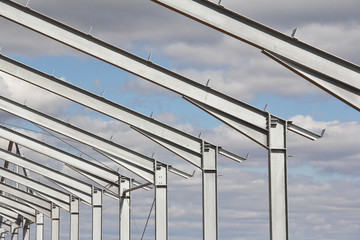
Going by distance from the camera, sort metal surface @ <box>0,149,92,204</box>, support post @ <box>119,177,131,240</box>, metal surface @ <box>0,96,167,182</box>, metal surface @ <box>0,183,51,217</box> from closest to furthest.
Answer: metal surface @ <box>0,96,167,182</box> < support post @ <box>119,177,131,240</box> < metal surface @ <box>0,149,92,204</box> < metal surface @ <box>0,183,51,217</box>

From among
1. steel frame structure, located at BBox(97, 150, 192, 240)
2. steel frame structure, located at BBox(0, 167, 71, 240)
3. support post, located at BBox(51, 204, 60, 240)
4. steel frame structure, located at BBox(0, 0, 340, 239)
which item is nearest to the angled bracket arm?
steel frame structure, located at BBox(0, 0, 340, 239)

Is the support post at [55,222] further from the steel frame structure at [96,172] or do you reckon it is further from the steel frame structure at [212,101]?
the steel frame structure at [212,101]

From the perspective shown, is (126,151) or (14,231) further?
(14,231)

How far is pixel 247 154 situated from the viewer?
1006 inches

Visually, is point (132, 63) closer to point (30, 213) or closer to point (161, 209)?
point (161, 209)

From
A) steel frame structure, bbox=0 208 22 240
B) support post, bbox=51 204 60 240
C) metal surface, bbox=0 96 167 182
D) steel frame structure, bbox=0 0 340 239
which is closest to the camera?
steel frame structure, bbox=0 0 340 239

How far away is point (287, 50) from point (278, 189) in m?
4.06

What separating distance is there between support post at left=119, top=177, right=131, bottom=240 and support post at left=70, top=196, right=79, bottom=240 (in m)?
8.98

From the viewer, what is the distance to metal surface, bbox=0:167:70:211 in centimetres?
4041

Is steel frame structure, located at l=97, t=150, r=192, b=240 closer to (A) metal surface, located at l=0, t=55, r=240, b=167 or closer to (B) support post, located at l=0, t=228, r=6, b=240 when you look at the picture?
(A) metal surface, located at l=0, t=55, r=240, b=167

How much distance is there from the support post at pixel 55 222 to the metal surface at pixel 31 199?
371mm

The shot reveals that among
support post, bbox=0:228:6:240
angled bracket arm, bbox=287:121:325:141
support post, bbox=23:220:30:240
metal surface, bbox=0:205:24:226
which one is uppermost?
support post, bbox=0:228:6:240

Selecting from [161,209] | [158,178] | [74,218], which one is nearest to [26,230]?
[74,218]

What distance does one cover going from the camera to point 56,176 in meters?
37.8
